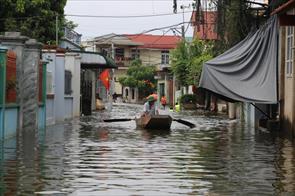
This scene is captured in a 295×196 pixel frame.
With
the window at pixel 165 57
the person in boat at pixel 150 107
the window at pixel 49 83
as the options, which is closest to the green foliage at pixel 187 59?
the window at pixel 49 83

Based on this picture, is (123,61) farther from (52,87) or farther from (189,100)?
(52,87)

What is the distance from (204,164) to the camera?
13625mm

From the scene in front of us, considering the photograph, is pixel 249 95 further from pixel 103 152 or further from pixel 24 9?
pixel 24 9

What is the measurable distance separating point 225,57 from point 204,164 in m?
8.09

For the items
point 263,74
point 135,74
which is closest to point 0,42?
point 263,74

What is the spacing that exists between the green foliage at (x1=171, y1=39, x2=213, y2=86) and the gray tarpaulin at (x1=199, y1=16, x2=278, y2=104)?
30.7 metres

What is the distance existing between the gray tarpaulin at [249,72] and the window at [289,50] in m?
0.52

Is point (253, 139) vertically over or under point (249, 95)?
under

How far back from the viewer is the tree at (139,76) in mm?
82500

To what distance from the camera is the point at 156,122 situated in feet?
84.1

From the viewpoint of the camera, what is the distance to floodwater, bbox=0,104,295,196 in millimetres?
10195

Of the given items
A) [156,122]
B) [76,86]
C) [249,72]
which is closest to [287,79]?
[249,72]

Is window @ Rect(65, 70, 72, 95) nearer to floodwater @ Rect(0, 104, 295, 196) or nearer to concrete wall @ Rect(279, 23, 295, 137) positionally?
floodwater @ Rect(0, 104, 295, 196)

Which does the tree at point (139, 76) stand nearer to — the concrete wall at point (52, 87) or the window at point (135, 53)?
the window at point (135, 53)
